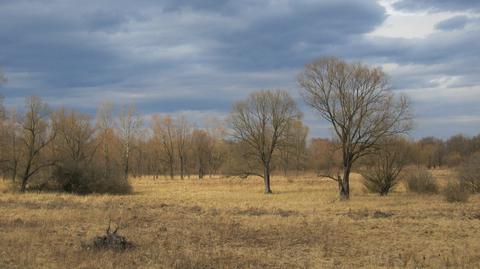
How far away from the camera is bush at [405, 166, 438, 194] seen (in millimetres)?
38875

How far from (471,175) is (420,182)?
4047 millimetres

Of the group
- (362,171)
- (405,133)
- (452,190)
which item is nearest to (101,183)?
(362,171)

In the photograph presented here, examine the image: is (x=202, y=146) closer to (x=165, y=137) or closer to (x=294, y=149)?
(x=165, y=137)

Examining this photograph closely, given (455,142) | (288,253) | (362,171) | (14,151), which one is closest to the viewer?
(288,253)

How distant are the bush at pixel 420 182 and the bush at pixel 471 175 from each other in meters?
2.40

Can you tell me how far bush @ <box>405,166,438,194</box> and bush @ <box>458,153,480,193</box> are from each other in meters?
2.40

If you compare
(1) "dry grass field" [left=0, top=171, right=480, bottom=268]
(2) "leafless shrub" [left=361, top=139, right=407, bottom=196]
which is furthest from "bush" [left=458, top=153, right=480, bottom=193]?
(1) "dry grass field" [left=0, top=171, right=480, bottom=268]

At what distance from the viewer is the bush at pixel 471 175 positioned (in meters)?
36.7

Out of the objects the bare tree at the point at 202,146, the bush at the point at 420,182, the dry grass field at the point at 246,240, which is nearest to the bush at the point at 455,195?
the bush at the point at 420,182

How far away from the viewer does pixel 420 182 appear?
39469 mm

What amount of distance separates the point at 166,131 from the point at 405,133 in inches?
2819

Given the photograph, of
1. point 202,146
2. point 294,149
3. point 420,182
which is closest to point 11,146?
point 294,149

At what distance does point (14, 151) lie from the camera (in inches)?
1948

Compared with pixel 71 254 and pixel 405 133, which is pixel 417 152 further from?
pixel 71 254
